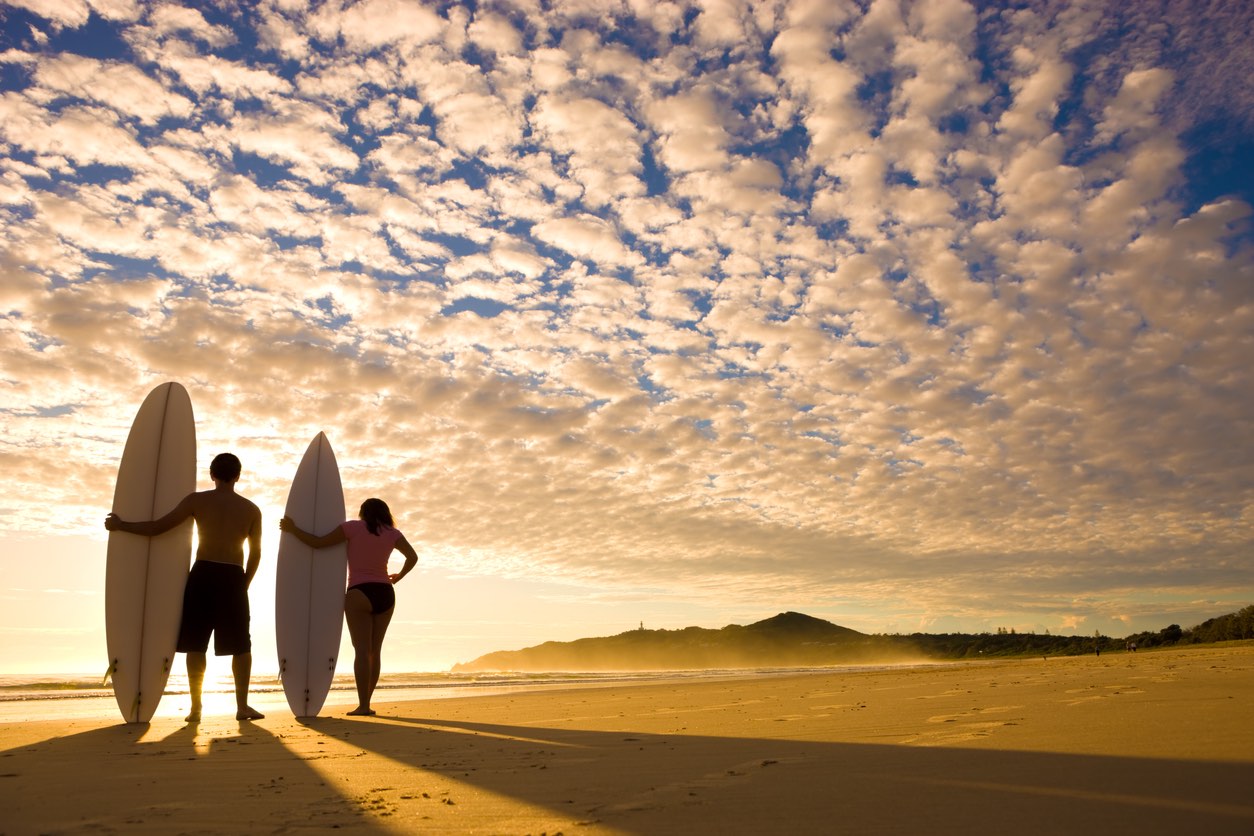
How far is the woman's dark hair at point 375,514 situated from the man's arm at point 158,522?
1223 mm

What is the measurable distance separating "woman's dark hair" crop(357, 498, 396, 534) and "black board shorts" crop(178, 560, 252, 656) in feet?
3.46

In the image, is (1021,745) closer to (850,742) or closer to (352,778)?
(850,742)

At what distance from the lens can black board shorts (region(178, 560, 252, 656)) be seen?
580 cm

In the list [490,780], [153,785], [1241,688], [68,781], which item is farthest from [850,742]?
[1241,688]

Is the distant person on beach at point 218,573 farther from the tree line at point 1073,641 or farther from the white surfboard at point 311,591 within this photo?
the tree line at point 1073,641

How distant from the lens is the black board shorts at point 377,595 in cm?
648

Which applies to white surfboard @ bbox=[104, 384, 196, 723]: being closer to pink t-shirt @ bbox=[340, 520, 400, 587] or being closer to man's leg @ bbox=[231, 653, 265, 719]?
man's leg @ bbox=[231, 653, 265, 719]

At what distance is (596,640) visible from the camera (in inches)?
3578

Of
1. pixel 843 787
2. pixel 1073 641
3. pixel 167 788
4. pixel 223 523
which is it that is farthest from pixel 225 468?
pixel 1073 641

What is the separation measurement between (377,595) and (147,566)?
1.70 m

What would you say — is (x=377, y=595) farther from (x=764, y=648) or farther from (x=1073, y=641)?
(x=764, y=648)

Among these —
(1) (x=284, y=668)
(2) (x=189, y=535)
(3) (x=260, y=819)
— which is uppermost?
(2) (x=189, y=535)

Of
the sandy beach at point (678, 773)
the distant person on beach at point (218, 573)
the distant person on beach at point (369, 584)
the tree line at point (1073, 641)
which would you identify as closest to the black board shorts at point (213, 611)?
the distant person on beach at point (218, 573)

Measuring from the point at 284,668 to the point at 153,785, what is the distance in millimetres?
3669
